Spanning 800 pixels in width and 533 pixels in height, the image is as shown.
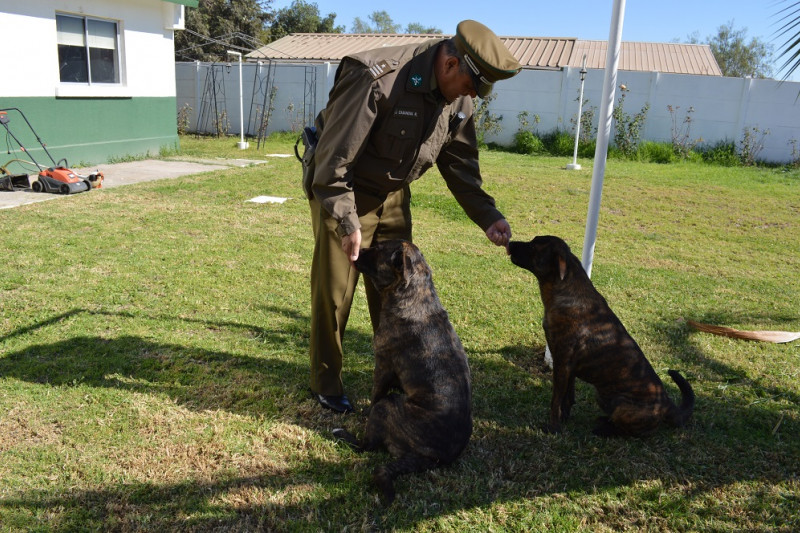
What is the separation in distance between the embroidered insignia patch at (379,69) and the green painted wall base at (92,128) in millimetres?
9734

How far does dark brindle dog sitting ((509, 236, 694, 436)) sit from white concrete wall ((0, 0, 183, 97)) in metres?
10.6

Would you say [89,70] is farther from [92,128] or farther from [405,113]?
[405,113]

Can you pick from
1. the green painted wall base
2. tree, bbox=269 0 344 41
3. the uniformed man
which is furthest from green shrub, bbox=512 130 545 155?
tree, bbox=269 0 344 41

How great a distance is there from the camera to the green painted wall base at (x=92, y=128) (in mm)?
10656

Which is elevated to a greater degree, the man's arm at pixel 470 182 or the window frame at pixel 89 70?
the window frame at pixel 89 70

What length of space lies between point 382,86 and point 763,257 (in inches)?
254

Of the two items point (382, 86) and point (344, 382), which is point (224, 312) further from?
point (382, 86)

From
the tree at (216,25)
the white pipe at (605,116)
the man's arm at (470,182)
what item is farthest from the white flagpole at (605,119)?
the tree at (216,25)

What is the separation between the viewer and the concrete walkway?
8.80m

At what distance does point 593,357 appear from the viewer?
11.0 ft

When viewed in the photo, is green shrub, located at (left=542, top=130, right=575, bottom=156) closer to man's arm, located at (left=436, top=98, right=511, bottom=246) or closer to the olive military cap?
man's arm, located at (left=436, top=98, right=511, bottom=246)

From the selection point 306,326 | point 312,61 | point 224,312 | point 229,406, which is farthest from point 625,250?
point 312,61

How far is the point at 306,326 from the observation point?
477cm

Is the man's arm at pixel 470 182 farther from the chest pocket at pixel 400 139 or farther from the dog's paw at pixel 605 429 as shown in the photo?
the dog's paw at pixel 605 429
